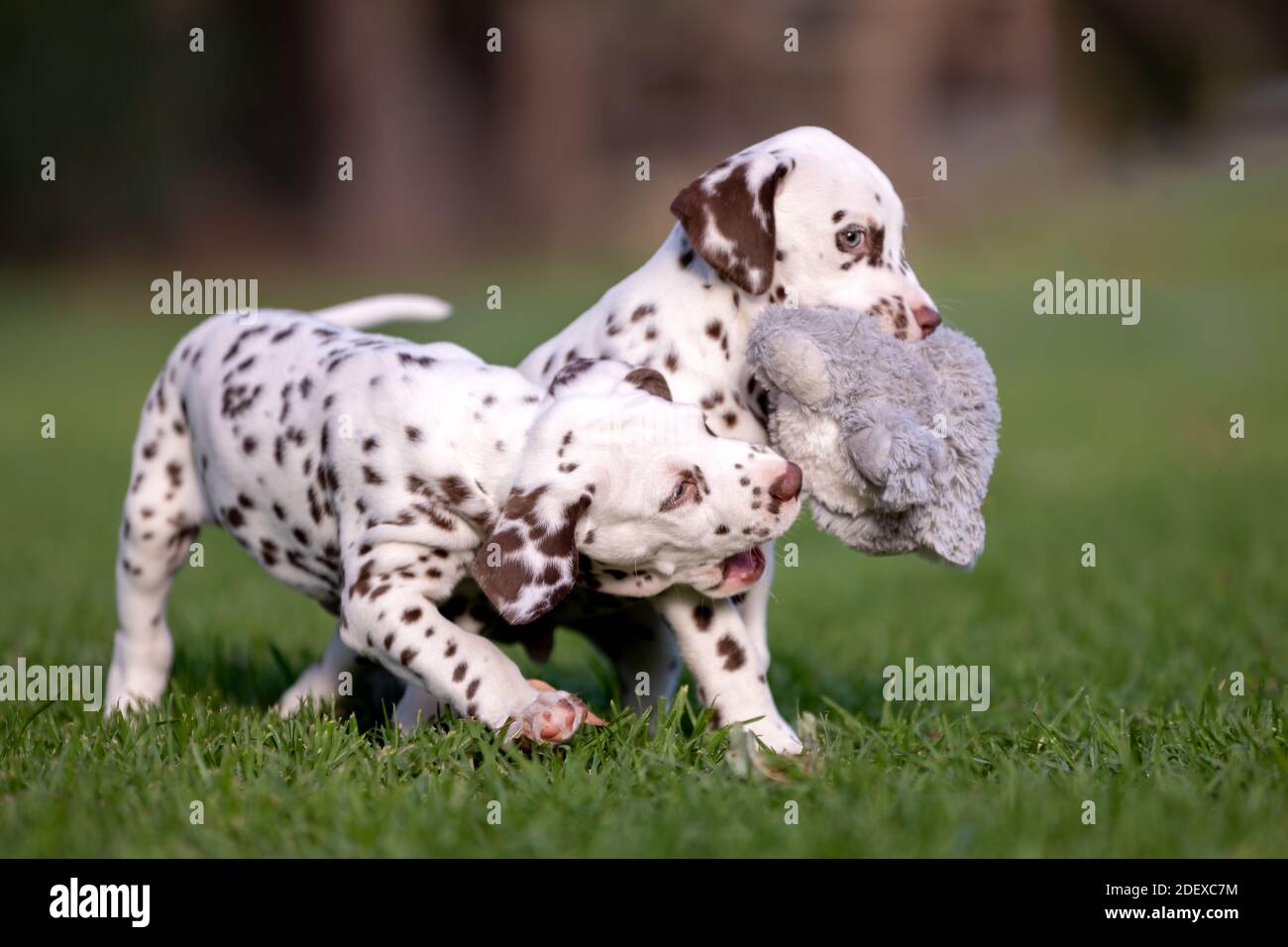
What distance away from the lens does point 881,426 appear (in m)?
4.50

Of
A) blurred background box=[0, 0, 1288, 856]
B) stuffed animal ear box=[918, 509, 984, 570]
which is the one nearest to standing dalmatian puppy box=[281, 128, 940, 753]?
stuffed animal ear box=[918, 509, 984, 570]

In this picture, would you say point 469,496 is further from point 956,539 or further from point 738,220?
point 956,539

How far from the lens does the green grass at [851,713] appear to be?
3822 millimetres

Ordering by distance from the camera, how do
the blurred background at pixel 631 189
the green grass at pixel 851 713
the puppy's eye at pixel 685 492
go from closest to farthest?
the green grass at pixel 851 713 → the puppy's eye at pixel 685 492 → the blurred background at pixel 631 189

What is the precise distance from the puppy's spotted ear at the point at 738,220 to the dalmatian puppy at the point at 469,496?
1.52ft

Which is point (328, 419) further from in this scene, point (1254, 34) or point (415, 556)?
point (1254, 34)

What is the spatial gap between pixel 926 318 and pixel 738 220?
66cm

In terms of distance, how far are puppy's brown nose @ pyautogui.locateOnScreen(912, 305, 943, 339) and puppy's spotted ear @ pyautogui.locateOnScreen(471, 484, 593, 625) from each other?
1.25 m

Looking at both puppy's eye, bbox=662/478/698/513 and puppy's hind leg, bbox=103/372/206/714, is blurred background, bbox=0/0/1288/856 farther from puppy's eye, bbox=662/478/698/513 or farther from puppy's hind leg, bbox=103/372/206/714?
puppy's eye, bbox=662/478/698/513

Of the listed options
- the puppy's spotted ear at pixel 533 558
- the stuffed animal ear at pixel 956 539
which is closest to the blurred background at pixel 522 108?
the stuffed animal ear at pixel 956 539

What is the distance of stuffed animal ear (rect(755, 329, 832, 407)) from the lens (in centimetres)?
452

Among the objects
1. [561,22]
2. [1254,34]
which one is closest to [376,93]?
[561,22]

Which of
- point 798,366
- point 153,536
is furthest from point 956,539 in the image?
point 153,536

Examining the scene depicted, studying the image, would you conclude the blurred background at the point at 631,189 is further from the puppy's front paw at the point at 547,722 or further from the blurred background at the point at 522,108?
the puppy's front paw at the point at 547,722
